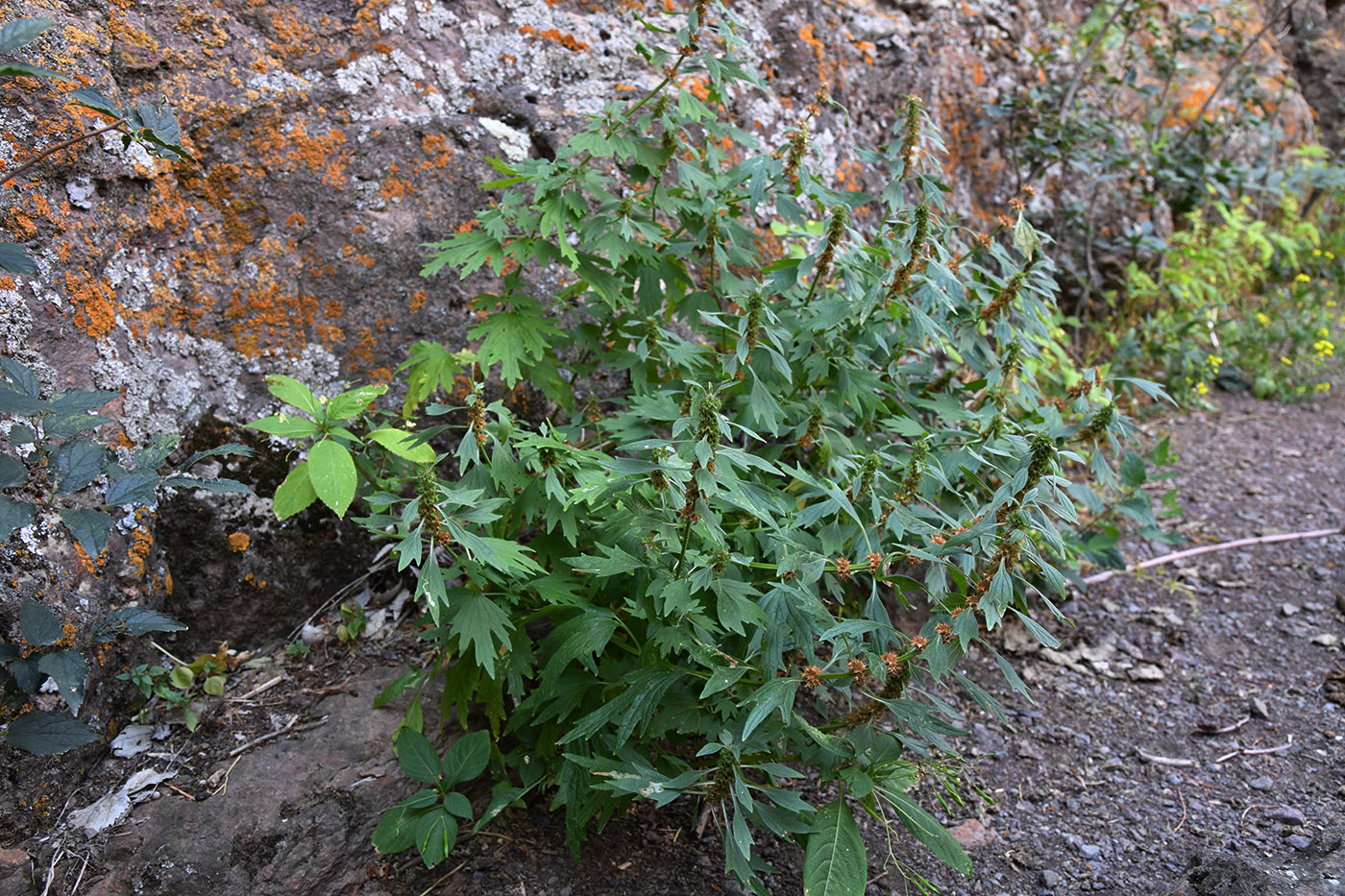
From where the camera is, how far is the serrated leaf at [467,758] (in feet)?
6.60

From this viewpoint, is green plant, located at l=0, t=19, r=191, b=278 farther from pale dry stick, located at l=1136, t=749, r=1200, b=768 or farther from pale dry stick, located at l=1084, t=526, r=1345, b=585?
pale dry stick, located at l=1084, t=526, r=1345, b=585

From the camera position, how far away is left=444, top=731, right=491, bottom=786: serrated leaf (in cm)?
201

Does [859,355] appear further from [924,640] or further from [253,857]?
[253,857]

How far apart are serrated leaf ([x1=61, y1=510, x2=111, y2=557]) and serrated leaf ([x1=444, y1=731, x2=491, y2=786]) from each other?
0.90 meters

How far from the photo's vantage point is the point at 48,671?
5.56 feet

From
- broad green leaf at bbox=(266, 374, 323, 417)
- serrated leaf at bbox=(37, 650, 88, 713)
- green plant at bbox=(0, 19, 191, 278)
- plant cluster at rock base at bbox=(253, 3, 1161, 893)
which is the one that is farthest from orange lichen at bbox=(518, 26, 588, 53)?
serrated leaf at bbox=(37, 650, 88, 713)

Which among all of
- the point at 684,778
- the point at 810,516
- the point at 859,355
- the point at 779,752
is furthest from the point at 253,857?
the point at 859,355

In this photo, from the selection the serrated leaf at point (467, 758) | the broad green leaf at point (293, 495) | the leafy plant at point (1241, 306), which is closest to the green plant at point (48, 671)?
the broad green leaf at point (293, 495)

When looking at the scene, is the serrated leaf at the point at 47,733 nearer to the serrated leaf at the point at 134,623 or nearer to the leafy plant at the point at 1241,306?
the serrated leaf at the point at 134,623

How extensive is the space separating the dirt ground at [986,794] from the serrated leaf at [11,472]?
946 mm

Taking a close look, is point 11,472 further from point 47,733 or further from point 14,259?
point 47,733

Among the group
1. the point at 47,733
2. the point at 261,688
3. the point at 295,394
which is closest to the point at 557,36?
the point at 295,394

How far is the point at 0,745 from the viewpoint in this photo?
194 cm

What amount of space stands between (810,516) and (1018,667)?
1.60 meters
